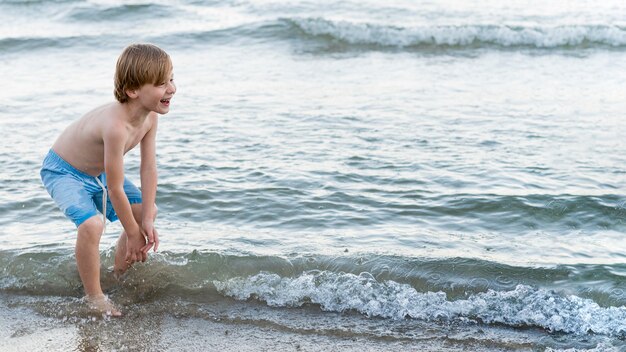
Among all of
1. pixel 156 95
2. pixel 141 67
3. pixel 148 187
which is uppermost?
pixel 141 67

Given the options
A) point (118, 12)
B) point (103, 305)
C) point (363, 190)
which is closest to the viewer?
point (103, 305)

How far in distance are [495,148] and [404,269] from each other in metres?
2.87

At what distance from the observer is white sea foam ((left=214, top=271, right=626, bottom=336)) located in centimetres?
485

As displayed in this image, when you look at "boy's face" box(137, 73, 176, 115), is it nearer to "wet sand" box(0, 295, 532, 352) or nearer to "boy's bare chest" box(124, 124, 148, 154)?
"boy's bare chest" box(124, 124, 148, 154)

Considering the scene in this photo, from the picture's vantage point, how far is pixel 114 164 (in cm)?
466

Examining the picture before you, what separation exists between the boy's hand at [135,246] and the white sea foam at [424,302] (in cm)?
53

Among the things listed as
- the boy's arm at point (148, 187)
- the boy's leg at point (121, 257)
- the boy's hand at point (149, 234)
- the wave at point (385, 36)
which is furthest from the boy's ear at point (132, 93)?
the wave at point (385, 36)

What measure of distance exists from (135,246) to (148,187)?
1.07ft

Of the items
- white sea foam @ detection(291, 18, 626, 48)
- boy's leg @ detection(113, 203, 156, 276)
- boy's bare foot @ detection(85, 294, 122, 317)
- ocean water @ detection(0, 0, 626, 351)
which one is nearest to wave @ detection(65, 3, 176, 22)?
ocean water @ detection(0, 0, 626, 351)

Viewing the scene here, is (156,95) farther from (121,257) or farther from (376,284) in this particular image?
(376,284)

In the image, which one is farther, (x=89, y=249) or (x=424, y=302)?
(x=424, y=302)

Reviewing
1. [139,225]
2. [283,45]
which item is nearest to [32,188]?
[139,225]

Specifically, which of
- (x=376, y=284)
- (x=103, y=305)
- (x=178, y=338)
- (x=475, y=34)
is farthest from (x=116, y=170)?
(x=475, y=34)

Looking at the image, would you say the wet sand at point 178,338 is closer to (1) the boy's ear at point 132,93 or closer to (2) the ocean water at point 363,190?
(2) the ocean water at point 363,190
